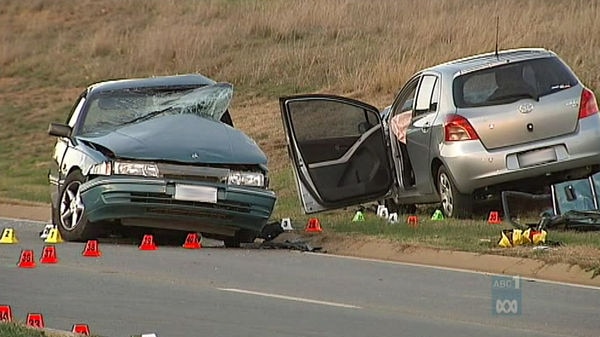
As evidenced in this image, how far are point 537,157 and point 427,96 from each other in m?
1.67

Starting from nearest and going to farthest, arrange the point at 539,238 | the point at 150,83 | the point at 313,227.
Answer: the point at 539,238
the point at 150,83
the point at 313,227

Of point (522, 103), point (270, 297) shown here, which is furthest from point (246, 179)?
point (522, 103)

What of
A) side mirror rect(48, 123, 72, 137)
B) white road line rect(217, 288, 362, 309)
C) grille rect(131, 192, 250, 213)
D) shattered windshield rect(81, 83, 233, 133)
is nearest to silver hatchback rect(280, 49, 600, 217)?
shattered windshield rect(81, 83, 233, 133)

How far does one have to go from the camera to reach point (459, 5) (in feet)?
106

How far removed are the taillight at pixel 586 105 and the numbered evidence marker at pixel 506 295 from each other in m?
3.50

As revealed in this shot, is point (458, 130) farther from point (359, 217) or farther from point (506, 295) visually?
point (506, 295)

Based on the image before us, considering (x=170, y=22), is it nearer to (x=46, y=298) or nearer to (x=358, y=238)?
(x=358, y=238)

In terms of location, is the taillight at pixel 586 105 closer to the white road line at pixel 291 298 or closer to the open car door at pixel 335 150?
the open car door at pixel 335 150

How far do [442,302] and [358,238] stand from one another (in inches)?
157

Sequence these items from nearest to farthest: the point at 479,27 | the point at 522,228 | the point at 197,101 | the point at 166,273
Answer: the point at 166,273, the point at 522,228, the point at 197,101, the point at 479,27

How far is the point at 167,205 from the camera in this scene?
13562mm

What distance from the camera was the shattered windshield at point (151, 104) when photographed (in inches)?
596

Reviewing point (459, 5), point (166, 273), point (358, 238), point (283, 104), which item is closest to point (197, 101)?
point (283, 104)

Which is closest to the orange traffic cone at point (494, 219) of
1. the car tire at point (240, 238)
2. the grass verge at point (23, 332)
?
the car tire at point (240, 238)
